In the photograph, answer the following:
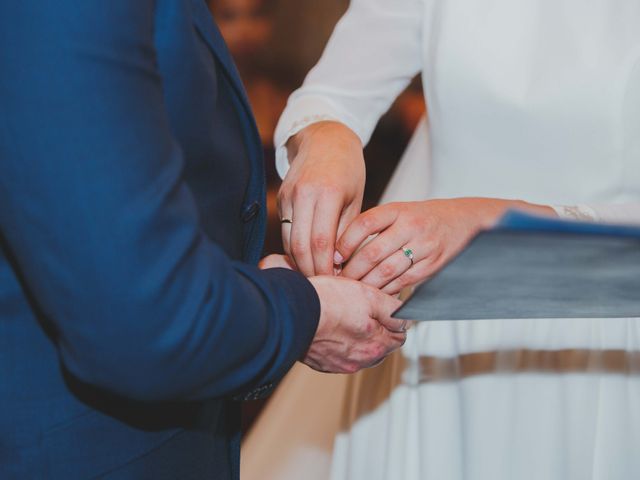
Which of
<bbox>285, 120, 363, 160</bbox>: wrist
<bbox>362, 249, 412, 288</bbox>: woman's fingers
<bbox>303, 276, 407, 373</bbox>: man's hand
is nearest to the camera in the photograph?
<bbox>303, 276, 407, 373</bbox>: man's hand

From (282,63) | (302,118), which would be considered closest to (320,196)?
(302,118)

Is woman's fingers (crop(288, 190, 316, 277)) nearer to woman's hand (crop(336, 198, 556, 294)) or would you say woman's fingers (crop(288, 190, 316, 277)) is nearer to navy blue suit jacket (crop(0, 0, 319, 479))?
woman's hand (crop(336, 198, 556, 294))

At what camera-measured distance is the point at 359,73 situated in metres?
1.22

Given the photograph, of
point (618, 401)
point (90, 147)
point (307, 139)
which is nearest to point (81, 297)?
point (90, 147)

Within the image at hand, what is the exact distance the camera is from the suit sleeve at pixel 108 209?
520 millimetres

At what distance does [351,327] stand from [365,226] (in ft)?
0.44

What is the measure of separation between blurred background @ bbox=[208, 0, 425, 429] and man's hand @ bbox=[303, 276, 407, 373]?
8.58ft

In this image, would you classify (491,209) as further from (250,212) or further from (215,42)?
(215,42)

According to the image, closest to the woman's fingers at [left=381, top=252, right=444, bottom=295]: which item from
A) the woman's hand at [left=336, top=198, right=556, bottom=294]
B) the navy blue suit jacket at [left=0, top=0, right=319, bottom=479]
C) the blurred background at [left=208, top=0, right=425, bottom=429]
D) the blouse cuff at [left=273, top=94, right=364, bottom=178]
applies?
the woman's hand at [left=336, top=198, right=556, bottom=294]

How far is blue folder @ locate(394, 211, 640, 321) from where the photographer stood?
1.82 ft

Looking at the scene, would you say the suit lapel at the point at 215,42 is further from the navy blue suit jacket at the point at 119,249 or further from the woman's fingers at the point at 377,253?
the woman's fingers at the point at 377,253

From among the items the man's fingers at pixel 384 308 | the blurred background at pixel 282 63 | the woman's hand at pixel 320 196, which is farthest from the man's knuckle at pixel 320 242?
the blurred background at pixel 282 63

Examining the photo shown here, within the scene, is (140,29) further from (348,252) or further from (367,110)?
(367,110)

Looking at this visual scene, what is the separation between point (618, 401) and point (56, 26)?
33.5 inches
